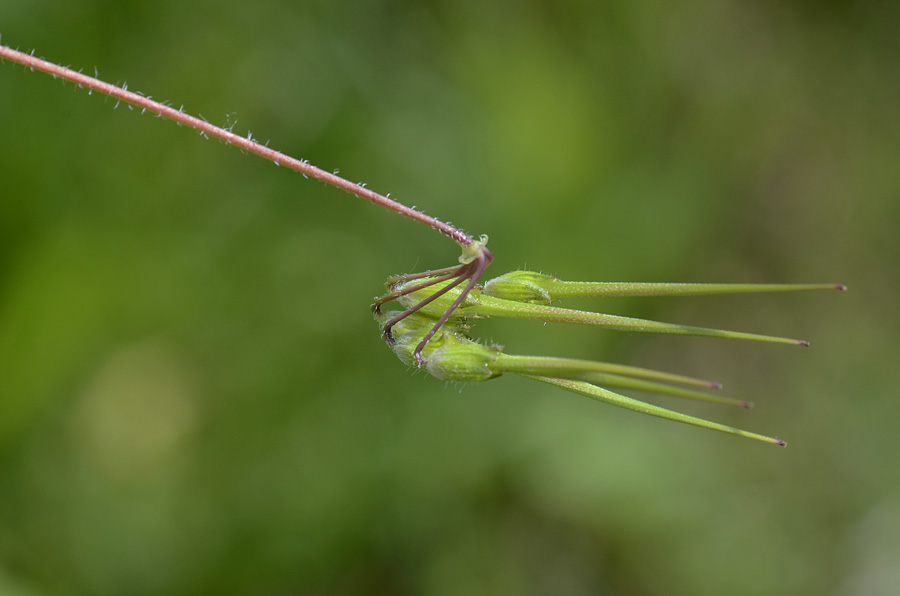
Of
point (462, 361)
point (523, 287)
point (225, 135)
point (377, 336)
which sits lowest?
point (377, 336)

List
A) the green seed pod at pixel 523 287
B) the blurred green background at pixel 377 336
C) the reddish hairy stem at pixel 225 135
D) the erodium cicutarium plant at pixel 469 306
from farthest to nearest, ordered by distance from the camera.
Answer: the blurred green background at pixel 377 336 < the green seed pod at pixel 523 287 < the reddish hairy stem at pixel 225 135 < the erodium cicutarium plant at pixel 469 306

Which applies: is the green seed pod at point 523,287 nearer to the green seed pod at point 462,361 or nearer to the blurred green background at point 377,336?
the green seed pod at point 462,361

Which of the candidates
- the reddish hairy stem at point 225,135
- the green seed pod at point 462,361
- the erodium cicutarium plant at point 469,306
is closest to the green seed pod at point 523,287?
the erodium cicutarium plant at point 469,306

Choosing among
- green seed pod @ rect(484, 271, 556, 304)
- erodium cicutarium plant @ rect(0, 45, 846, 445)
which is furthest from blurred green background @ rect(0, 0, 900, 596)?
green seed pod @ rect(484, 271, 556, 304)

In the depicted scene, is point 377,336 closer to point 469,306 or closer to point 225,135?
point 469,306

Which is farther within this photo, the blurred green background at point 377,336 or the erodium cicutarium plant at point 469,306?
the blurred green background at point 377,336

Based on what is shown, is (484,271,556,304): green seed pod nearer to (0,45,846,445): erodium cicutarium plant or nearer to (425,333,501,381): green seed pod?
(0,45,846,445): erodium cicutarium plant

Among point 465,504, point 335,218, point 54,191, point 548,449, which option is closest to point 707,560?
point 548,449

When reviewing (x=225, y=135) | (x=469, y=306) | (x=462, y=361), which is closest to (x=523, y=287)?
(x=469, y=306)
